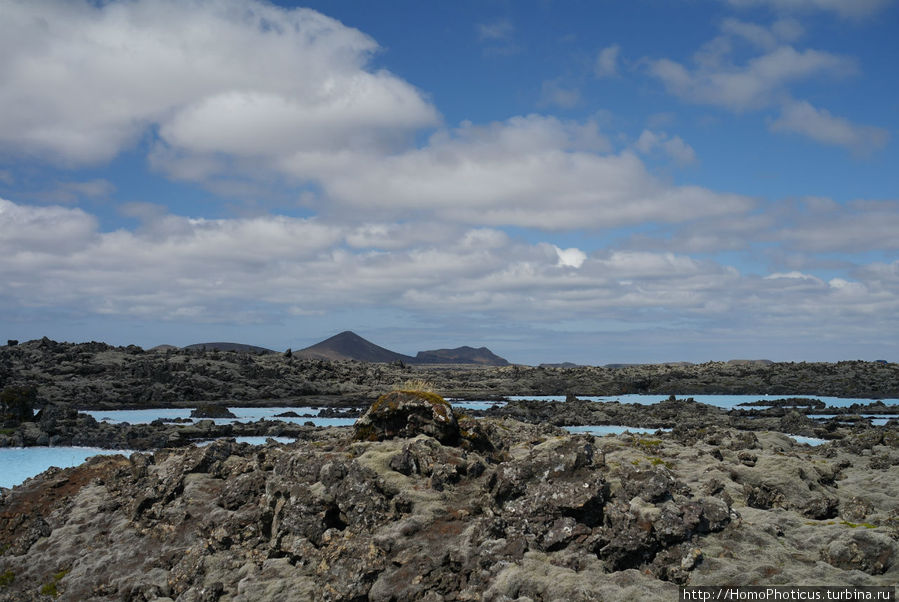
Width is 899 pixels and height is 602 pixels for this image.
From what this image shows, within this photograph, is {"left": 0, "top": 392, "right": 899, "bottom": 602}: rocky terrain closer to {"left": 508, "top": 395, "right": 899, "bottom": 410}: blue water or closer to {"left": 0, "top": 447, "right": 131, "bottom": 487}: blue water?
{"left": 0, "top": 447, "right": 131, "bottom": 487}: blue water

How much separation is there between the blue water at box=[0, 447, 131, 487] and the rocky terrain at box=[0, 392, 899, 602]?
40.8ft

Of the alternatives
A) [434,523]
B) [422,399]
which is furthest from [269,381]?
[434,523]

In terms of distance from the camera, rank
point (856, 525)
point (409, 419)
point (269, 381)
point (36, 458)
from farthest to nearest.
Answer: point (269, 381) < point (36, 458) < point (409, 419) < point (856, 525)

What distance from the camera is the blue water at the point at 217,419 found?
170 ft

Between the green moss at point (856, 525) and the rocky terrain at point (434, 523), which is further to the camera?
the green moss at point (856, 525)

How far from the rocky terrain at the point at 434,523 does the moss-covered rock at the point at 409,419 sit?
0.06m

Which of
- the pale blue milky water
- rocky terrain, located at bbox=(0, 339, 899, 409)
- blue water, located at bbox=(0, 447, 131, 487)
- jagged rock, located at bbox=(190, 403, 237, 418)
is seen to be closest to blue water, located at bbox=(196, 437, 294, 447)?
the pale blue milky water

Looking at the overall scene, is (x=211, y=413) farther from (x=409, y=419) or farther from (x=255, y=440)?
(x=409, y=419)

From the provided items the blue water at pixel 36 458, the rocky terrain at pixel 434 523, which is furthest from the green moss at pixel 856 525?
the blue water at pixel 36 458

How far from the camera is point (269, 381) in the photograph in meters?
76.1

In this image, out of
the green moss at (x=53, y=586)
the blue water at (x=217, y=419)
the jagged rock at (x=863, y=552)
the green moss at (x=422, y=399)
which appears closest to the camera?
the jagged rock at (x=863, y=552)

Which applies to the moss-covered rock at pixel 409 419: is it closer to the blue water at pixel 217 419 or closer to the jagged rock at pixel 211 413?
the blue water at pixel 217 419

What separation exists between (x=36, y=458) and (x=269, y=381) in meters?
40.5

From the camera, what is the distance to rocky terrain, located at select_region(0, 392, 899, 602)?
1235cm
